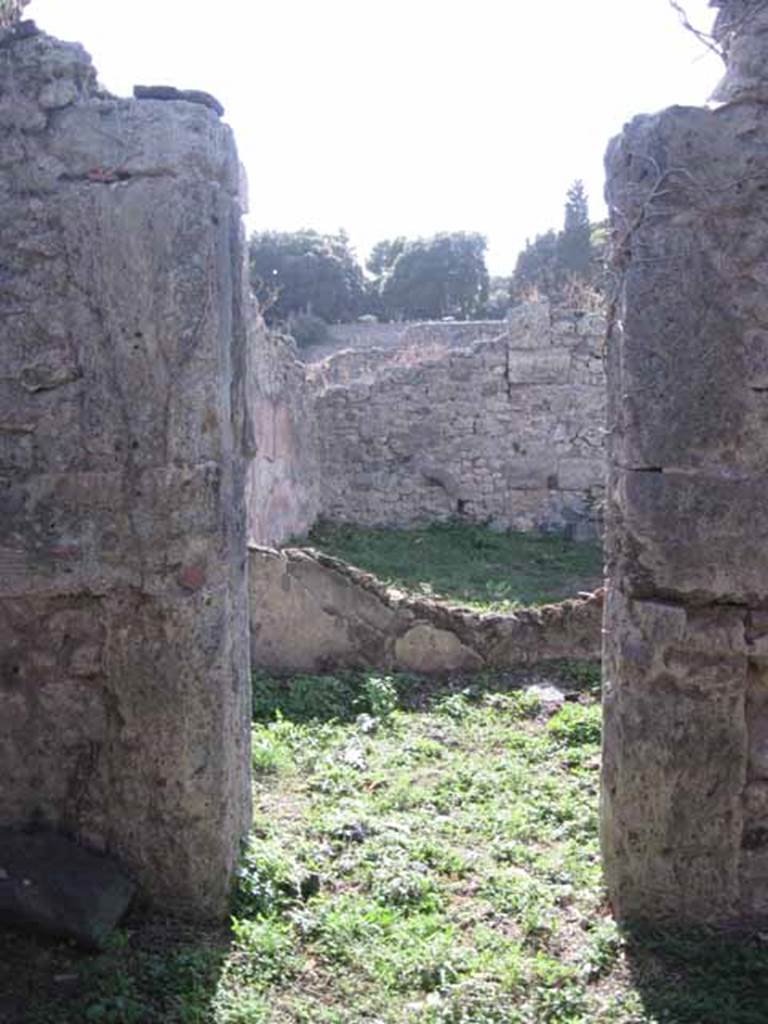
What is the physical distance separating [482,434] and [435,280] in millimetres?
23128

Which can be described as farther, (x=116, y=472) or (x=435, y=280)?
(x=435, y=280)

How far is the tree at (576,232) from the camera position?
31522 millimetres

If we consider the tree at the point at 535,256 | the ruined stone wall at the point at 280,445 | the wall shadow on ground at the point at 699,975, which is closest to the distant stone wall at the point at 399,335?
the tree at the point at 535,256

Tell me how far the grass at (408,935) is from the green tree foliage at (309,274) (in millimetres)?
29777

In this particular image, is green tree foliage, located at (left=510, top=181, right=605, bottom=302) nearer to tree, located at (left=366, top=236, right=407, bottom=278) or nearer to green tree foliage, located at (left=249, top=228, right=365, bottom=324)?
green tree foliage, located at (left=249, top=228, right=365, bottom=324)

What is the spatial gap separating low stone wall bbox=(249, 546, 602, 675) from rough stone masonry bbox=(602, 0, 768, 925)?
3.46 m

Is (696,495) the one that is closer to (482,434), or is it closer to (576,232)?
(482,434)

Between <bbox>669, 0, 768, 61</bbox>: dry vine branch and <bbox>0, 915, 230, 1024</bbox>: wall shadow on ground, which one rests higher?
<bbox>669, 0, 768, 61</bbox>: dry vine branch

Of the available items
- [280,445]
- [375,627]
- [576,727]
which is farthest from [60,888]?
[280,445]

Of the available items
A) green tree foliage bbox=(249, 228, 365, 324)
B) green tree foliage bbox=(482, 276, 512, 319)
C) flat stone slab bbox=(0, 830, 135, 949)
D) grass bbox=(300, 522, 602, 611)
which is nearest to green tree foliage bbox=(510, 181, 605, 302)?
green tree foliage bbox=(482, 276, 512, 319)

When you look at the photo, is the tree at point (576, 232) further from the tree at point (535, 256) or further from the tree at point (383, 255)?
the tree at point (383, 255)

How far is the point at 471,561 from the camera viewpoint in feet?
38.4

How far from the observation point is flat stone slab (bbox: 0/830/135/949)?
336 centimetres

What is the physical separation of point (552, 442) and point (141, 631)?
10.5m
